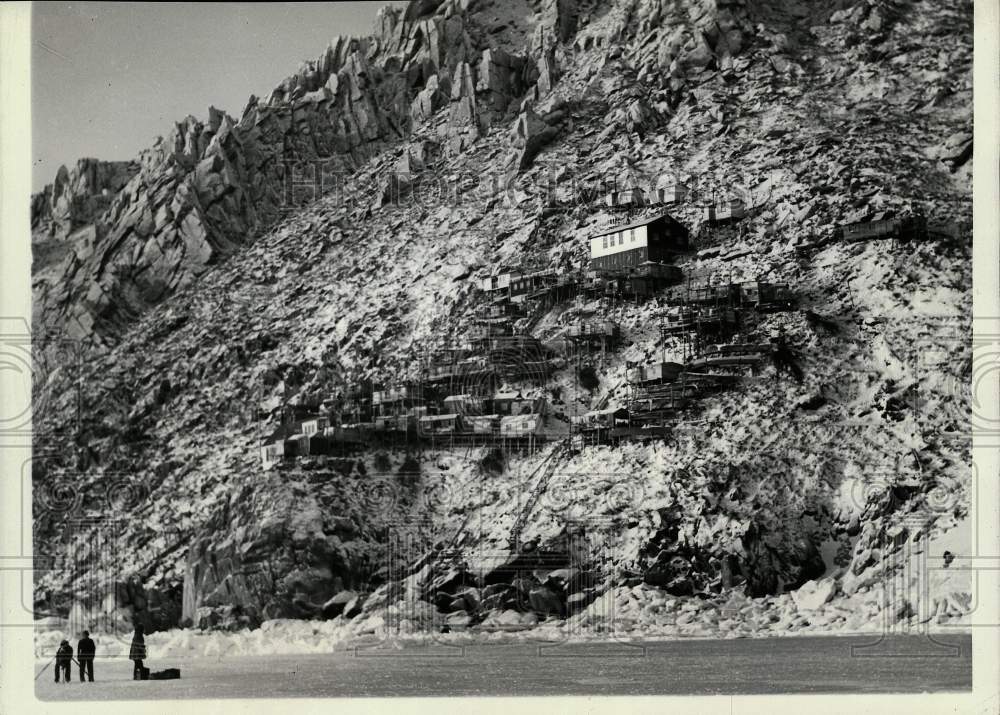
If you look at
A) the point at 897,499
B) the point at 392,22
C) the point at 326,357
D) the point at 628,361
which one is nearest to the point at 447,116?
the point at 392,22

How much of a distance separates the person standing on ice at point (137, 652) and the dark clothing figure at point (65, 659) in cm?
57

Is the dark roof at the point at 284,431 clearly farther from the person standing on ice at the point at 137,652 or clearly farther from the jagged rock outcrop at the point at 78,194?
the jagged rock outcrop at the point at 78,194

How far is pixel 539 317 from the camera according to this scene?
1330 centimetres

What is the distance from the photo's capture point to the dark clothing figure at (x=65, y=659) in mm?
11266

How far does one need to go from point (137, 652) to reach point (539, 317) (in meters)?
5.52

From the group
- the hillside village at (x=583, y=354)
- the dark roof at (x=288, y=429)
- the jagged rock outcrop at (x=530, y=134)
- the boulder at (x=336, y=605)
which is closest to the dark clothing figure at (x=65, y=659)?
the boulder at (x=336, y=605)

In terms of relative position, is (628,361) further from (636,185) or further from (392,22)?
(392,22)

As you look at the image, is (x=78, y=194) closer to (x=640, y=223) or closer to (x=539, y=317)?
(x=539, y=317)

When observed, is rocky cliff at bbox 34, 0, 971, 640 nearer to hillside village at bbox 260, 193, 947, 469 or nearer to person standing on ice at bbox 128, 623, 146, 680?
hillside village at bbox 260, 193, 947, 469

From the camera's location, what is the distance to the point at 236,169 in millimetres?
15703

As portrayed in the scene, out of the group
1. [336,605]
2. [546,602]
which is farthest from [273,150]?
[546,602]

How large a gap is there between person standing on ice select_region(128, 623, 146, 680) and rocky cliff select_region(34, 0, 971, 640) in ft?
3.53

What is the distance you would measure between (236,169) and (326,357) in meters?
3.38

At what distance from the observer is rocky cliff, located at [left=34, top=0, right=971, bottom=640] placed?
1202 cm
